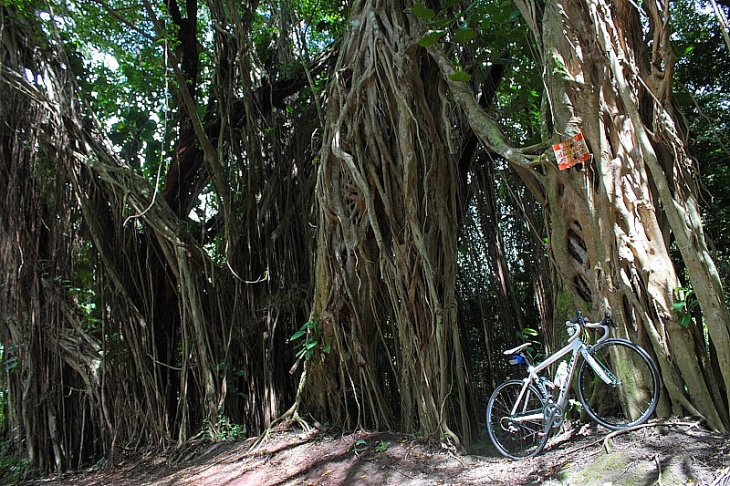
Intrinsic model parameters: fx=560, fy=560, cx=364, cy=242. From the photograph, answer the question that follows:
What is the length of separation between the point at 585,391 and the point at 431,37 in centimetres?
207

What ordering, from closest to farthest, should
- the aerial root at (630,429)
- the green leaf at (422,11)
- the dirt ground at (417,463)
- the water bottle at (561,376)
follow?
1. the dirt ground at (417,463)
2. the aerial root at (630,429)
3. the water bottle at (561,376)
4. the green leaf at (422,11)

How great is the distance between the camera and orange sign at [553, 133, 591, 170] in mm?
2662

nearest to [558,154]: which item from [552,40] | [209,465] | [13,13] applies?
[552,40]

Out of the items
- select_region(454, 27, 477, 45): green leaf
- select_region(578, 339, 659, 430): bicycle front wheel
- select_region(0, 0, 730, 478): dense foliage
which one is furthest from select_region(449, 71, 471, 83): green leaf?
select_region(578, 339, 659, 430): bicycle front wheel

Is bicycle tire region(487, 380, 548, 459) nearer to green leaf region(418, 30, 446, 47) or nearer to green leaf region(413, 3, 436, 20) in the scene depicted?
green leaf region(418, 30, 446, 47)

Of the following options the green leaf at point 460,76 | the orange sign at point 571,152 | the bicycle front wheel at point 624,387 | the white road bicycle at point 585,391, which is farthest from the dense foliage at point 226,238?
the bicycle front wheel at point 624,387

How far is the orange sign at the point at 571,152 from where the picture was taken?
105 inches

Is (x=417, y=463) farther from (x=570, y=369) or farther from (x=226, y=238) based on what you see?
(x=226, y=238)

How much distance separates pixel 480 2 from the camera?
358 centimetres

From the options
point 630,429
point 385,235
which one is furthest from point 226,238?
point 630,429

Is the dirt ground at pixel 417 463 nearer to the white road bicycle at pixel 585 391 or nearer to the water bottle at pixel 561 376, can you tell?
the white road bicycle at pixel 585 391

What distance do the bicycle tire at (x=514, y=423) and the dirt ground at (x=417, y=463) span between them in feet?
0.23

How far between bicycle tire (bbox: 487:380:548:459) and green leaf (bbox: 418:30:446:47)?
1.91 m

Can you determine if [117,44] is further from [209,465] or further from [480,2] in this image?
[209,465]
